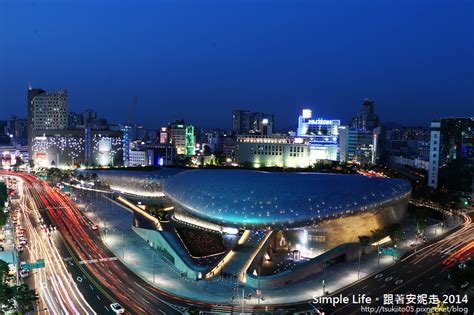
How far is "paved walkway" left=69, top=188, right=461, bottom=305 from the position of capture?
122 ft

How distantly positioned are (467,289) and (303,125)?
3970 inches

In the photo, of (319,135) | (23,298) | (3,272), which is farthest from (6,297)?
(319,135)

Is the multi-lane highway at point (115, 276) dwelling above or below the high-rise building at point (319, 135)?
below

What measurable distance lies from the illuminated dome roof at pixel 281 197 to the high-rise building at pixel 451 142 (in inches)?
1924

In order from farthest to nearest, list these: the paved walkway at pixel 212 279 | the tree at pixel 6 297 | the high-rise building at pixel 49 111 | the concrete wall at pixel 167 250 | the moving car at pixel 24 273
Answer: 1. the high-rise building at pixel 49 111
2. the concrete wall at pixel 167 250
3. the moving car at pixel 24 273
4. the paved walkway at pixel 212 279
5. the tree at pixel 6 297

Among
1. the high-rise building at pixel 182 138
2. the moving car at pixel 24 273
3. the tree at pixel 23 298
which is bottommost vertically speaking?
the moving car at pixel 24 273

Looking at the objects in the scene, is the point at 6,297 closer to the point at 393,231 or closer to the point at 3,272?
the point at 3,272

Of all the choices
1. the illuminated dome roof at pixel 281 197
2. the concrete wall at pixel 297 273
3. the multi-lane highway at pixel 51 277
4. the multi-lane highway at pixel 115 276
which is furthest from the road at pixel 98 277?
the illuminated dome roof at pixel 281 197

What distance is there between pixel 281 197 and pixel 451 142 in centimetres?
7073

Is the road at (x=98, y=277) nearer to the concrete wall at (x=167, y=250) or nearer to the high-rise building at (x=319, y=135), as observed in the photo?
the concrete wall at (x=167, y=250)

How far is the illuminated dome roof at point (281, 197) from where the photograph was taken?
47469 millimetres

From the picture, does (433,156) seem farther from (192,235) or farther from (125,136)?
(125,136)

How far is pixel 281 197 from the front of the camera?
48688mm

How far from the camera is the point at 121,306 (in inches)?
1325
